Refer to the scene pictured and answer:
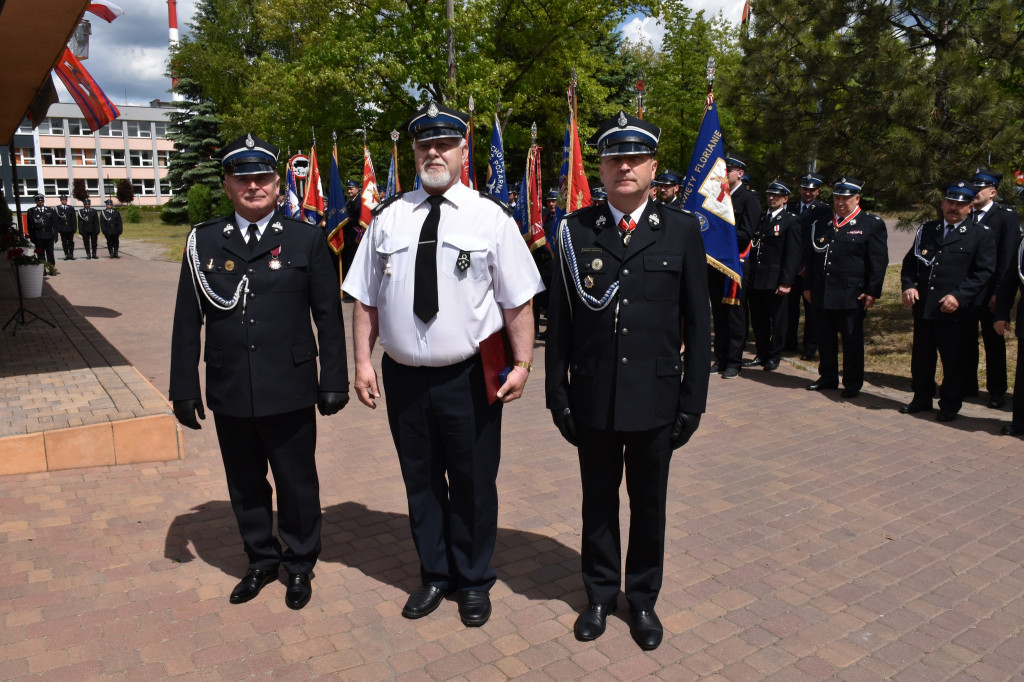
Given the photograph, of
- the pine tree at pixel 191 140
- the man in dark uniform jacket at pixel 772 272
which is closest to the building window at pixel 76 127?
the pine tree at pixel 191 140

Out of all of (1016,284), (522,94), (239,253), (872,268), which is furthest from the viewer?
(522,94)

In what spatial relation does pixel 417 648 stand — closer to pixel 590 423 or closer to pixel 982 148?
pixel 590 423

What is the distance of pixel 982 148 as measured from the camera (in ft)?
28.9

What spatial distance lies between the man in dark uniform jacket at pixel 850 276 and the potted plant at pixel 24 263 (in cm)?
1058

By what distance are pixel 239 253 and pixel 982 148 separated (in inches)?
336

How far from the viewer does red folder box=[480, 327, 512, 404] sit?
3451mm

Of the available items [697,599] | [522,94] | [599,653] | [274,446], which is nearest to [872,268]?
[697,599]

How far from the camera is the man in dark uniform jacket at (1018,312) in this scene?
638 centimetres

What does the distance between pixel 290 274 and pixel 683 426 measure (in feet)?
6.27

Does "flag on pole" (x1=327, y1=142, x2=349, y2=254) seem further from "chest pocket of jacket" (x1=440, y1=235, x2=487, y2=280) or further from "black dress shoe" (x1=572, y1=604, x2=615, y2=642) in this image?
"black dress shoe" (x1=572, y1=604, x2=615, y2=642)

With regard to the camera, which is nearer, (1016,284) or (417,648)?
(417,648)

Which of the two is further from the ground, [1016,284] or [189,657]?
[1016,284]

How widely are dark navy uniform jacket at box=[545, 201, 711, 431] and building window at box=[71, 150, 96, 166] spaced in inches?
3263

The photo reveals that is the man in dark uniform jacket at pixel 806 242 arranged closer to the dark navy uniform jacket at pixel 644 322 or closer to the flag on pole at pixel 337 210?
the dark navy uniform jacket at pixel 644 322
